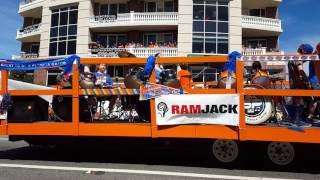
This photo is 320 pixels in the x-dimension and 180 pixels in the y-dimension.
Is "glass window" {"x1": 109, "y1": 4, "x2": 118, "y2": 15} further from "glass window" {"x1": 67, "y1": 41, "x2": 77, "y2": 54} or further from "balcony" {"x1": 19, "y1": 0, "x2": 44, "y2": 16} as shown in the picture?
"balcony" {"x1": 19, "y1": 0, "x2": 44, "y2": 16}

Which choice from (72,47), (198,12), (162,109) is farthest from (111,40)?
(162,109)

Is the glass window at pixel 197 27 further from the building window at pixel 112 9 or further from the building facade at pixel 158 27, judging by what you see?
the building window at pixel 112 9

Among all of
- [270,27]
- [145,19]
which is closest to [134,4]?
[145,19]

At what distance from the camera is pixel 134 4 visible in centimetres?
3838

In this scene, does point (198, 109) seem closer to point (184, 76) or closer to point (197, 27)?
point (184, 76)

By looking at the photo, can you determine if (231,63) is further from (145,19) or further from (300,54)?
(145,19)

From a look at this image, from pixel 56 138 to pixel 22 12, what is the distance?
41521 millimetres

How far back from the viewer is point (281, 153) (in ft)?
23.5

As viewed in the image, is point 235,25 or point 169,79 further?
point 235,25

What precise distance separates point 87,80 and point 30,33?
38.0 m

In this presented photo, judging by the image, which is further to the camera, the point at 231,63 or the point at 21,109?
the point at 21,109

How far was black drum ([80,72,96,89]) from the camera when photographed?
8102 mm

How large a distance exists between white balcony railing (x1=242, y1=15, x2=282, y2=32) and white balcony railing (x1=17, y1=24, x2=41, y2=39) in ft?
70.0

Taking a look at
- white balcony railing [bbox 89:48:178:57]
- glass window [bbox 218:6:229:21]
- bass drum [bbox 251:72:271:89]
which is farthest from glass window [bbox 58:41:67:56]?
bass drum [bbox 251:72:271:89]
